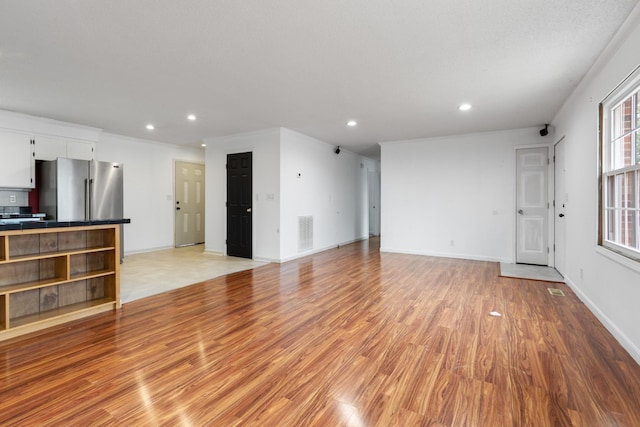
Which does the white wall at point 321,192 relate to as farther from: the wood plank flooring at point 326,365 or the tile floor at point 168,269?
the wood plank flooring at point 326,365

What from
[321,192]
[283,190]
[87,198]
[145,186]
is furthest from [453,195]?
[87,198]

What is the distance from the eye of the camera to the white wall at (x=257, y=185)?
5918mm

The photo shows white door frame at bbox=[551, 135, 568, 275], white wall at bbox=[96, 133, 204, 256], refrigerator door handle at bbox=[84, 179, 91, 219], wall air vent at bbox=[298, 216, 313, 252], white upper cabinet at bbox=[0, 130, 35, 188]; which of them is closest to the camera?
white door frame at bbox=[551, 135, 568, 275]

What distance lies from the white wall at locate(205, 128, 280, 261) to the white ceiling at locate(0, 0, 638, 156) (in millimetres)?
1091

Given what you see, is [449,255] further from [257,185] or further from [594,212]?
[257,185]

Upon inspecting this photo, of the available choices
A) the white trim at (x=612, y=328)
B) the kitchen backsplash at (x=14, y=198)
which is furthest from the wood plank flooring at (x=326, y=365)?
the kitchen backsplash at (x=14, y=198)

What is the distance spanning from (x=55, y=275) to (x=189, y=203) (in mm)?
5012

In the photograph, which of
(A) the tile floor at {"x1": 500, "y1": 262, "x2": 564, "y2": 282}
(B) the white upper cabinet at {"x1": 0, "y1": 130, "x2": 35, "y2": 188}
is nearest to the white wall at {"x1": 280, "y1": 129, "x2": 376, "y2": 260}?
(A) the tile floor at {"x1": 500, "y1": 262, "x2": 564, "y2": 282}

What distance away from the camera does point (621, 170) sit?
2.68m

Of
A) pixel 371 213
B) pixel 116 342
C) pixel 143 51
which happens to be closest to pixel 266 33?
pixel 143 51

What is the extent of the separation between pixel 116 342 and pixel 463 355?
9.01ft

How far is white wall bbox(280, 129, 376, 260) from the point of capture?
6.06 metres

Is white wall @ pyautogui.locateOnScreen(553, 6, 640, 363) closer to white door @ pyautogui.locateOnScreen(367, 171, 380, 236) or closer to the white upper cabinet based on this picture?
white door @ pyautogui.locateOnScreen(367, 171, 380, 236)

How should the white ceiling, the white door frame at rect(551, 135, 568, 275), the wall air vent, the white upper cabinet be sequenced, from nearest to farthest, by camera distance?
the white ceiling < the white door frame at rect(551, 135, 568, 275) < the white upper cabinet < the wall air vent
